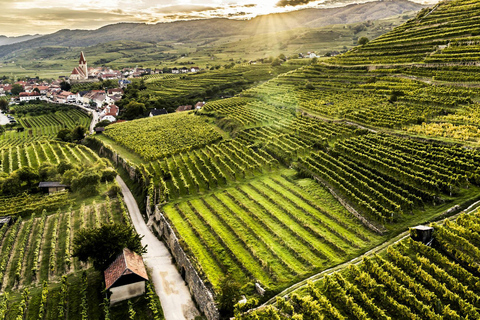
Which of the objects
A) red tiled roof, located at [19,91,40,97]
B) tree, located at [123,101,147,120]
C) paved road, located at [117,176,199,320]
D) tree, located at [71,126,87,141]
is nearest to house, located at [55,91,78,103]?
red tiled roof, located at [19,91,40,97]

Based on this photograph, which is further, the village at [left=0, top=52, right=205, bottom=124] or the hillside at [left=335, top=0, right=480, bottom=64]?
the village at [left=0, top=52, right=205, bottom=124]

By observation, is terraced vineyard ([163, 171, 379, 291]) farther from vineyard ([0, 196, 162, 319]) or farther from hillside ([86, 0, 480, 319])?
vineyard ([0, 196, 162, 319])

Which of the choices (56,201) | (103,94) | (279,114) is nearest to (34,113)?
(103,94)

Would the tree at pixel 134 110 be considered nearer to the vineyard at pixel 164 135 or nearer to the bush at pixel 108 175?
the vineyard at pixel 164 135

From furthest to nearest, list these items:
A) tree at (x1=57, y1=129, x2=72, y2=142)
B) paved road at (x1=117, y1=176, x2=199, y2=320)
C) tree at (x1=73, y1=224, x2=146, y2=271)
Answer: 1. tree at (x1=57, y1=129, x2=72, y2=142)
2. tree at (x1=73, y1=224, x2=146, y2=271)
3. paved road at (x1=117, y1=176, x2=199, y2=320)

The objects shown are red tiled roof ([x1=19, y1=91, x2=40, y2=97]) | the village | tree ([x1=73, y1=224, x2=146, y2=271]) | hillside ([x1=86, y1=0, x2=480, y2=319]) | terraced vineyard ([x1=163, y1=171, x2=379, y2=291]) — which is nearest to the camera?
hillside ([x1=86, y1=0, x2=480, y2=319])

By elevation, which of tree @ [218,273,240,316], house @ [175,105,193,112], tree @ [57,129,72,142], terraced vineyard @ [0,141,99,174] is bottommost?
tree @ [57,129,72,142]

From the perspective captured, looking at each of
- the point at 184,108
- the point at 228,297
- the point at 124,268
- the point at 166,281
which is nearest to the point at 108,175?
the point at 166,281
